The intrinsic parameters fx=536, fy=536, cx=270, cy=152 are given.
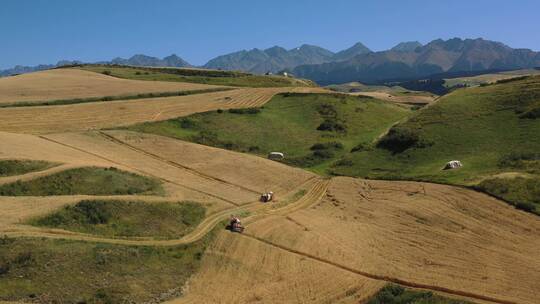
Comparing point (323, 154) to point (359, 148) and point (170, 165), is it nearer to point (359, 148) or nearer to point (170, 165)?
point (359, 148)

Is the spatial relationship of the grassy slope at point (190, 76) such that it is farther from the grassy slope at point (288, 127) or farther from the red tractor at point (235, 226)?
the red tractor at point (235, 226)

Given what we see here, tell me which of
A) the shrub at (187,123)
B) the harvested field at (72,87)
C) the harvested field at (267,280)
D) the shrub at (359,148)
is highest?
the harvested field at (72,87)

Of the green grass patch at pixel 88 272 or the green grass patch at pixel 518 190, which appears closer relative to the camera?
the green grass patch at pixel 88 272

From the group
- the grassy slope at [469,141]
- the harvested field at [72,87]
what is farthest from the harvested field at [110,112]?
the grassy slope at [469,141]

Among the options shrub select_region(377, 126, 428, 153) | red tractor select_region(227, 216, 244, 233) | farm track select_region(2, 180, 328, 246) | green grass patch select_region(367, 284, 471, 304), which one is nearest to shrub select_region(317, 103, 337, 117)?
shrub select_region(377, 126, 428, 153)

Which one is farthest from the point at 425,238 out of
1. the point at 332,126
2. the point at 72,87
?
the point at 72,87

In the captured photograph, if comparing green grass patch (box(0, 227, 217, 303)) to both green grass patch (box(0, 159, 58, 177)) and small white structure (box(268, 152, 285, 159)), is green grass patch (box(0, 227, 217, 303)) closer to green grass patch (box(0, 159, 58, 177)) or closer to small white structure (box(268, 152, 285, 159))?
green grass patch (box(0, 159, 58, 177))

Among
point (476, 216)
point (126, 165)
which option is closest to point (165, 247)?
point (126, 165)
